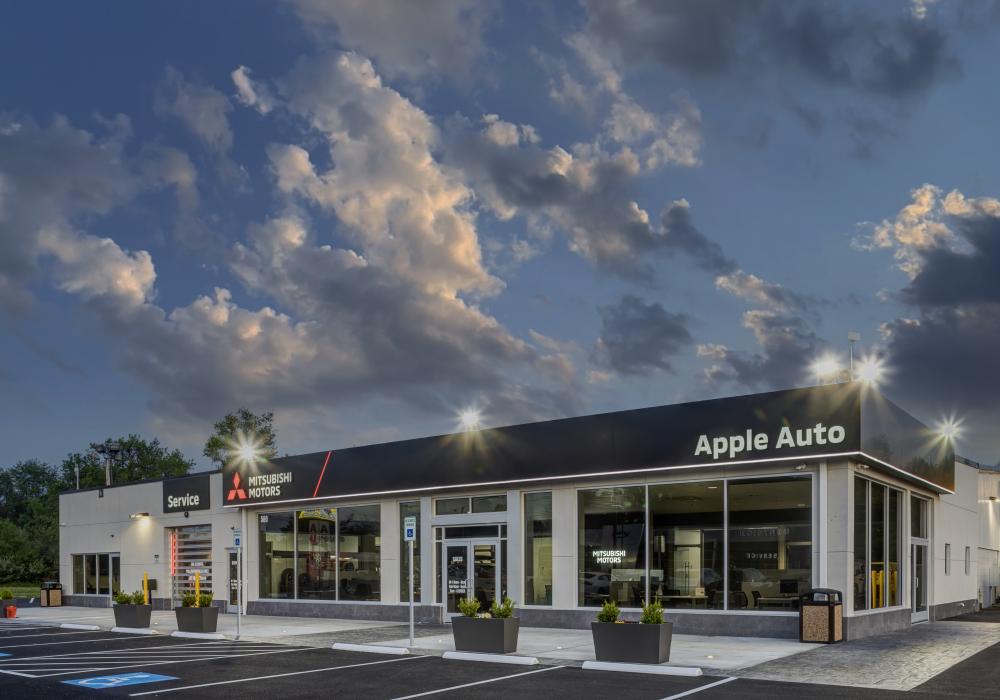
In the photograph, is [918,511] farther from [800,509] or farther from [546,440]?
[546,440]

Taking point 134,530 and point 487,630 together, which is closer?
point 487,630

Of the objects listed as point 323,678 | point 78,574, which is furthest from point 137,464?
point 323,678

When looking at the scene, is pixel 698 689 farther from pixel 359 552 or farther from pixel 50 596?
pixel 50 596

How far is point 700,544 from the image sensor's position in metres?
22.6

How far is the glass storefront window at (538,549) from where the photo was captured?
1003 inches

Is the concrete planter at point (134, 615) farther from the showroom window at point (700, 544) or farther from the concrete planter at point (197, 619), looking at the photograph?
the showroom window at point (700, 544)

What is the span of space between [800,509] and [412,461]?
11.5 m

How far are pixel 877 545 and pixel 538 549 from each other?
8288mm

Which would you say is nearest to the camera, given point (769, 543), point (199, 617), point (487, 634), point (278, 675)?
point (278, 675)

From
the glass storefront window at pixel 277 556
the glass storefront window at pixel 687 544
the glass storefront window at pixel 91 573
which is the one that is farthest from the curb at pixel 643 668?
the glass storefront window at pixel 91 573

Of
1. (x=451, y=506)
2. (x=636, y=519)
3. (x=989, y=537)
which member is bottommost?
(x=989, y=537)

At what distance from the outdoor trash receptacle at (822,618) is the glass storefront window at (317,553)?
1604 centimetres

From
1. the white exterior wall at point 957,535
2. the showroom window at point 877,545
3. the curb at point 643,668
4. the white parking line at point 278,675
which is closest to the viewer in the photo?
the white parking line at point 278,675

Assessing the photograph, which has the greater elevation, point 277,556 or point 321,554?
point 321,554
